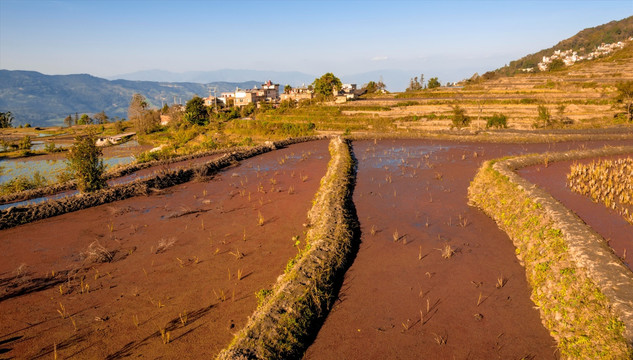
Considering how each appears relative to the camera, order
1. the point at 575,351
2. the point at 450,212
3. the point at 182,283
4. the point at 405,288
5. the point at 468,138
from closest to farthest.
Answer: the point at 575,351, the point at 405,288, the point at 182,283, the point at 450,212, the point at 468,138

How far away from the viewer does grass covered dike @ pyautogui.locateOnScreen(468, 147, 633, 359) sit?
554 centimetres

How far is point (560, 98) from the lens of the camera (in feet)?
152

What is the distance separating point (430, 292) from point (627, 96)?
145ft

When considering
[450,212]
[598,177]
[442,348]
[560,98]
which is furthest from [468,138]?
[560,98]

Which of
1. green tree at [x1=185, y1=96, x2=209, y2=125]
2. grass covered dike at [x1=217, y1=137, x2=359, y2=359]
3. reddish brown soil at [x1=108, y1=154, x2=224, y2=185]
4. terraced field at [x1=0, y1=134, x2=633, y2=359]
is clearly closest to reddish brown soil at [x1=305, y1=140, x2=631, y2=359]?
terraced field at [x1=0, y1=134, x2=633, y2=359]

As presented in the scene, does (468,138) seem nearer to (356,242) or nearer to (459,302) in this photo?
(356,242)

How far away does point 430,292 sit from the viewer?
7812 millimetres

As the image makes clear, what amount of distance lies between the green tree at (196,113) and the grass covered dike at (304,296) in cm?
6799

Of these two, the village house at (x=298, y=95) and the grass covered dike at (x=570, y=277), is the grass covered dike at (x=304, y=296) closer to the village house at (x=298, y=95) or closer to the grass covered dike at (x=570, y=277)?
the grass covered dike at (x=570, y=277)

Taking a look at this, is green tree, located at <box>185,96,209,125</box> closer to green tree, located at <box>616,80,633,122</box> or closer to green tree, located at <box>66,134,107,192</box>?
green tree, located at <box>66,134,107,192</box>

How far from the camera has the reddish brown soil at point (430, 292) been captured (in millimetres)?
6223

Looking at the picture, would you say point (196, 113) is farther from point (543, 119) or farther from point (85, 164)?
point (543, 119)

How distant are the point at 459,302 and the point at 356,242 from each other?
143 inches

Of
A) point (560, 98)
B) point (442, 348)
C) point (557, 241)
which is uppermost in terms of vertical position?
point (560, 98)
